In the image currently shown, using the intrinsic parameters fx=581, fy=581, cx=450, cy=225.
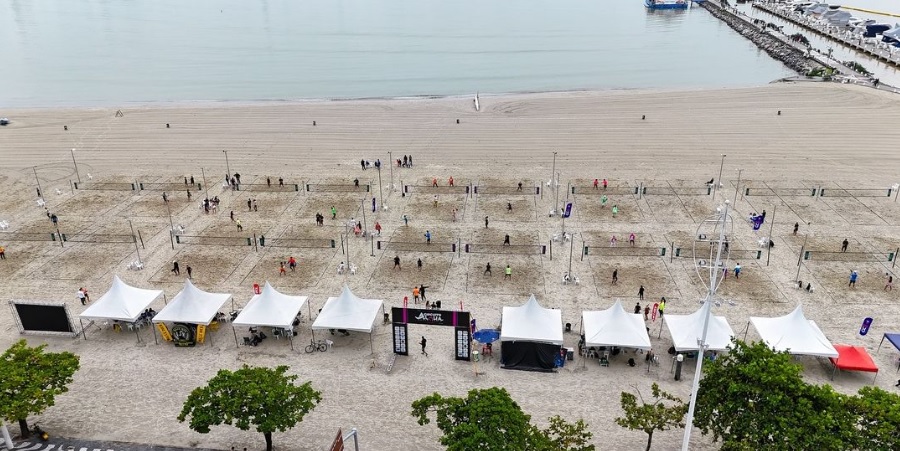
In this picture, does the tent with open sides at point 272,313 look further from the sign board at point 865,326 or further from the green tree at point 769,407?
the sign board at point 865,326

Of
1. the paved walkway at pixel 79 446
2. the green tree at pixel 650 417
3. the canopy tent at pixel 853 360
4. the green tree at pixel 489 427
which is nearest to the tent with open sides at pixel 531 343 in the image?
the green tree at pixel 650 417

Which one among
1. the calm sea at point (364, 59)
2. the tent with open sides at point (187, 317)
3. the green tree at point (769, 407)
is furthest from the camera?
the calm sea at point (364, 59)

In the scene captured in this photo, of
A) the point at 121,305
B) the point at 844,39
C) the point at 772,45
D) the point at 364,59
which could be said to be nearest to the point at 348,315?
the point at 121,305

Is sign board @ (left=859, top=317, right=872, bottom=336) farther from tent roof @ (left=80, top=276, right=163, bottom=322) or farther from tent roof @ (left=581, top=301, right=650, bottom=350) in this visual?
tent roof @ (left=80, top=276, right=163, bottom=322)

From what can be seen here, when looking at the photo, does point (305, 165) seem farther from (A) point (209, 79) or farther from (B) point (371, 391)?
(A) point (209, 79)

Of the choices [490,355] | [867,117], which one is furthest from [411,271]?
[867,117]

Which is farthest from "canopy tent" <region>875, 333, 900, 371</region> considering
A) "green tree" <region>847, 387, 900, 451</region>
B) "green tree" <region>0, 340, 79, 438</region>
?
"green tree" <region>0, 340, 79, 438</region>
